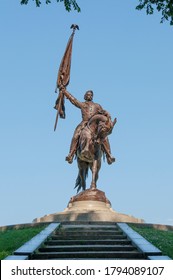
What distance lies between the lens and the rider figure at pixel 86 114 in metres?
18.2

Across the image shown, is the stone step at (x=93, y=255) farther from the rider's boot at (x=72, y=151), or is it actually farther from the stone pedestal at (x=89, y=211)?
the rider's boot at (x=72, y=151)

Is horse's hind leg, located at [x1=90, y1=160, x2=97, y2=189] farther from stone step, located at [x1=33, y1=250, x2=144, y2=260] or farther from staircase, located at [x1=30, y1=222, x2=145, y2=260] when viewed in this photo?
stone step, located at [x1=33, y1=250, x2=144, y2=260]

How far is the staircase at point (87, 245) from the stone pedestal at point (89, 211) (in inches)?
104

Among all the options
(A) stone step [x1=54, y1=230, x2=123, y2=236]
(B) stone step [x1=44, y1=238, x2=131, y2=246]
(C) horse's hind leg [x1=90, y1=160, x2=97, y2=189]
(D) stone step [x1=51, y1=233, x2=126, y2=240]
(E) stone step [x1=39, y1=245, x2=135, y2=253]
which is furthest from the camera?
(C) horse's hind leg [x1=90, y1=160, x2=97, y2=189]

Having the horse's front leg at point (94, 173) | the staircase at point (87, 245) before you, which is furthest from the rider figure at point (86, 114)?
the staircase at point (87, 245)

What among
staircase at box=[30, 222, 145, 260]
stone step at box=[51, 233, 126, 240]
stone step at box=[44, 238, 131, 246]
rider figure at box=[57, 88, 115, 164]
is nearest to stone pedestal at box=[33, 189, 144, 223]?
rider figure at box=[57, 88, 115, 164]

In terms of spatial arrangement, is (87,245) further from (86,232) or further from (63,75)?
(63,75)

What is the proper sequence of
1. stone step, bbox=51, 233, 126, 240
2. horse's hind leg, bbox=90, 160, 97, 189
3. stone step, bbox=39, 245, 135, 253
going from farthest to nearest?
horse's hind leg, bbox=90, 160, 97, 189
stone step, bbox=51, 233, 126, 240
stone step, bbox=39, 245, 135, 253

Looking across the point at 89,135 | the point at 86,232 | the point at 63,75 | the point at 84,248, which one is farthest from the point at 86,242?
the point at 63,75

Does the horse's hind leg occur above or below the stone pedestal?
above

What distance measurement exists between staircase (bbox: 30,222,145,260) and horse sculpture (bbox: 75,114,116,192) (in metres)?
4.95

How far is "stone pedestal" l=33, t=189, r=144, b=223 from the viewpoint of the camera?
618 inches
